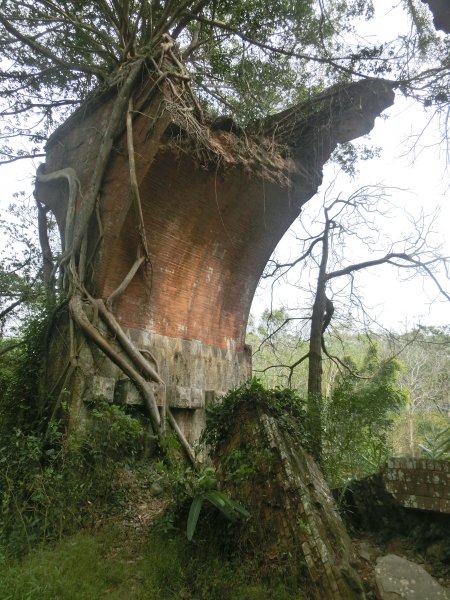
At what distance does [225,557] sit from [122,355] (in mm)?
3040

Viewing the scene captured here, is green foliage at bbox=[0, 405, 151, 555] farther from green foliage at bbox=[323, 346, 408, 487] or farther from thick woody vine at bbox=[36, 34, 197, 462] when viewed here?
green foliage at bbox=[323, 346, 408, 487]

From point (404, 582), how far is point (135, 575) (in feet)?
5.89

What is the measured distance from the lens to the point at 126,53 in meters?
6.94

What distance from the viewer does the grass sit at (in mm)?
2943

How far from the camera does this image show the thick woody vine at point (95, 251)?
5508 mm

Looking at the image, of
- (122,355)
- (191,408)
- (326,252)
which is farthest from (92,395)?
(326,252)

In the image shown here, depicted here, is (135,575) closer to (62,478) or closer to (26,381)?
(62,478)

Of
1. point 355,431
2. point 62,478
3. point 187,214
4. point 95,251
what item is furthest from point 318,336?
point 62,478

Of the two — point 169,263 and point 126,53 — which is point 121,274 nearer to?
point 169,263

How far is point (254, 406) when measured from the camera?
3.89m

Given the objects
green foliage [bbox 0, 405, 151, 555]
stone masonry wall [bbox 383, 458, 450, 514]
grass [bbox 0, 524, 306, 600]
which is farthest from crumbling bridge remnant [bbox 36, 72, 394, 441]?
stone masonry wall [bbox 383, 458, 450, 514]

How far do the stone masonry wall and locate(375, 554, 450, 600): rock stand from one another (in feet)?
1.18

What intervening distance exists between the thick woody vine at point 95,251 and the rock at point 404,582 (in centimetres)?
281

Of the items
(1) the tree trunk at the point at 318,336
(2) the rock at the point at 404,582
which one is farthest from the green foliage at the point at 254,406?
(2) the rock at the point at 404,582
